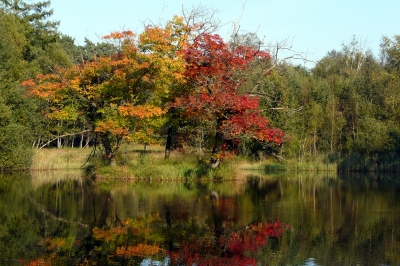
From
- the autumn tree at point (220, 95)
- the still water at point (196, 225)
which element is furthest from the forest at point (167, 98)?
the still water at point (196, 225)

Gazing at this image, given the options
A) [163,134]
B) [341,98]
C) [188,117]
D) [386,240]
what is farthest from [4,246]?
[341,98]

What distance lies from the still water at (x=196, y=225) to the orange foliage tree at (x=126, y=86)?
3.95 meters

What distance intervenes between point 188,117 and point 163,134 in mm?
4575

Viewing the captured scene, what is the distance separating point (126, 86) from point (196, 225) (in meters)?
15.4

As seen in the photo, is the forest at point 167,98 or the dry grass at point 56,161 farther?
the dry grass at point 56,161

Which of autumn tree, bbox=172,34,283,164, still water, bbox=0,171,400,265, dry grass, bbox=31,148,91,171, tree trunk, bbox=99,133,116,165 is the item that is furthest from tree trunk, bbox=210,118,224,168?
dry grass, bbox=31,148,91,171

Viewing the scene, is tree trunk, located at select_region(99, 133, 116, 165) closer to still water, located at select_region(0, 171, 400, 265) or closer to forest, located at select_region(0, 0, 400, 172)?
forest, located at select_region(0, 0, 400, 172)

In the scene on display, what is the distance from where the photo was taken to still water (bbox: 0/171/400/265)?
37.0 ft

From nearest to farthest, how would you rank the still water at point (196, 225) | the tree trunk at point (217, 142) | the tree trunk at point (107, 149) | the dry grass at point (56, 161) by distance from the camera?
1. the still water at point (196, 225)
2. the tree trunk at point (217, 142)
3. the tree trunk at point (107, 149)
4. the dry grass at point (56, 161)

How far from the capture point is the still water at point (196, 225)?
1127cm

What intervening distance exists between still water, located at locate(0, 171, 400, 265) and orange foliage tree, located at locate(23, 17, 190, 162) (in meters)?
3.95

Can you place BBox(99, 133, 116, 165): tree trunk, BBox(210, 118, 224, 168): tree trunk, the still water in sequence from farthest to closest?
BBox(99, 133, 116, 165): tree trunk
BBox(210, 118, 224, 168): tree trunk
the still water

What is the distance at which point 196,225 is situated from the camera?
15000 millimetres

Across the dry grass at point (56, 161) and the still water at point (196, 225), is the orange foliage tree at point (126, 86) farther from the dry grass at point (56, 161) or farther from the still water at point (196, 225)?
the dry grass at point (56, 161)
